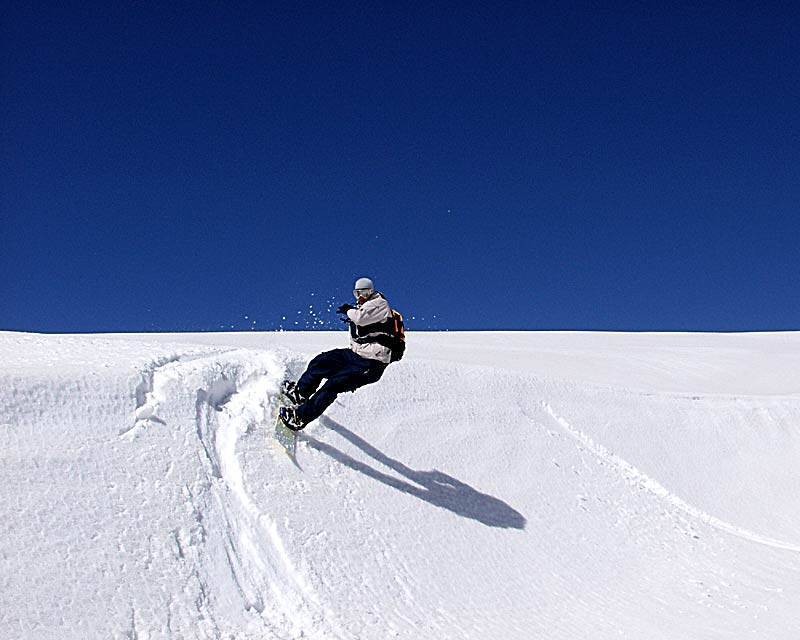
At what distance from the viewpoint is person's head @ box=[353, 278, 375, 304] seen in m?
7.33

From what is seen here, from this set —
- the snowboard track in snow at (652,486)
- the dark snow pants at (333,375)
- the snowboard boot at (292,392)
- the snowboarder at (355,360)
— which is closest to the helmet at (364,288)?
the snowboarder at (355,360)

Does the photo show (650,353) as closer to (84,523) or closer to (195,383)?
(195,383)

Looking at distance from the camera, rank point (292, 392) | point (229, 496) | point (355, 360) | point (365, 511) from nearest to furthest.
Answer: point (229, 496)
point (365, 511)
point (355, 360)
point (292, 392)

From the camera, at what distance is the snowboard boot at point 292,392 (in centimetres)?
738

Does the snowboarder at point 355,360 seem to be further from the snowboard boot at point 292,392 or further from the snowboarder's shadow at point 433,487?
the snowboarder's shadow at point 433,487

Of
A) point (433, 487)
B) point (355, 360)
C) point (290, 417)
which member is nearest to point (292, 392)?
point (290, 417)

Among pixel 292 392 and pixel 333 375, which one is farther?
pixel 292 392

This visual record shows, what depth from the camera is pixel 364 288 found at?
7328 millimetres

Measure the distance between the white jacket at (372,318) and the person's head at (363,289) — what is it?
0.07m

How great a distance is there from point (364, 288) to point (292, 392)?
119cm

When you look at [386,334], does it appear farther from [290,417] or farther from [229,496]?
[229,496]

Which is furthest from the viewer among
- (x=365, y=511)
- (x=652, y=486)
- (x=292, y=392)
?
(x=652, y=486)

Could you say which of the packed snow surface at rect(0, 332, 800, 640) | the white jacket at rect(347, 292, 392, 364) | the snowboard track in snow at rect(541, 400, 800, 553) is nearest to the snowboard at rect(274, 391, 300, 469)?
the packed snow surface at rect(0, 332, 800, 640)

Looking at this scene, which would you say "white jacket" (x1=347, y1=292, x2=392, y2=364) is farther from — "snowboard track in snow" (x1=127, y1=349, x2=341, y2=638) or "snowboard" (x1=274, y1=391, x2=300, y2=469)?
"snowboard track in snow" (x1=127, y1=349, x2=341, y2=638)
